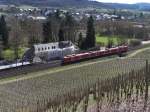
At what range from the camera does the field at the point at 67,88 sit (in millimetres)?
21923

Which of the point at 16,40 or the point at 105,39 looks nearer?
the point at 16,40

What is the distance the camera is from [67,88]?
2642 centimetres

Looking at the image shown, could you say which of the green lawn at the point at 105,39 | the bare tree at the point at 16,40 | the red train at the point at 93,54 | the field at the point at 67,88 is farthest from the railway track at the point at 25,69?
the green lawn at the point at 105,39

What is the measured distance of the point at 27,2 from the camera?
141m

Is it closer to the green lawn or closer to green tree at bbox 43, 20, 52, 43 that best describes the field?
green tree at bbox 43, 20, 52, 43

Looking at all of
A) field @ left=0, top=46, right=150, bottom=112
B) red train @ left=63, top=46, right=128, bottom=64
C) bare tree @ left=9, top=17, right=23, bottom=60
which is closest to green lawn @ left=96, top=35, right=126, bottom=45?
red train @ left=63, top=46, right=128, bottom=64

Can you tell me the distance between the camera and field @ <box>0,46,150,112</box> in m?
21.9

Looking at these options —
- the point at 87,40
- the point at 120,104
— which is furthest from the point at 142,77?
the point at 87,40

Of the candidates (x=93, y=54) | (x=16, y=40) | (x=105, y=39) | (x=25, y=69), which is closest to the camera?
(x=25, y=69)

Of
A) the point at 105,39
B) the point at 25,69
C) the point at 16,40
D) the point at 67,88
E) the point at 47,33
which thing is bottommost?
the point at 105,39

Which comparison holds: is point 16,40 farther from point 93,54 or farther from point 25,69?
point 25,69

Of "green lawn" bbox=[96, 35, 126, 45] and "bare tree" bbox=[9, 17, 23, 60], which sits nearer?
"bare tree" bbox=[9, 17, 23, 60]

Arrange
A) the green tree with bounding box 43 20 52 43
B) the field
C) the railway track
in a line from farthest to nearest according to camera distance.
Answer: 1. the green tree with bounding box 43 20 52 43
2. the railway track
3. the field

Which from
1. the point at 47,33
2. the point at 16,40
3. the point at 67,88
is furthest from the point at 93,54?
the point at 67,88
